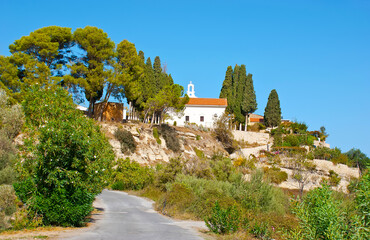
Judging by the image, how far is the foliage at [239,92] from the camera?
208 feet

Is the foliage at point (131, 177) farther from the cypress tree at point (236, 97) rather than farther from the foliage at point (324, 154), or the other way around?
the cypress tree at point (236, 97)

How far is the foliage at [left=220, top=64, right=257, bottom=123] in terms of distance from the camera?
6328cm

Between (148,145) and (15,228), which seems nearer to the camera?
(15,228)

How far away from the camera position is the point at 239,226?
449 inches

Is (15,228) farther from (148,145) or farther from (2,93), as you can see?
(148,145)

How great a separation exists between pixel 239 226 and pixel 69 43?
3742 cm

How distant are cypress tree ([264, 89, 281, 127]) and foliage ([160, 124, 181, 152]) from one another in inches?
946

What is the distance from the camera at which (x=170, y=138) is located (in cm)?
4666

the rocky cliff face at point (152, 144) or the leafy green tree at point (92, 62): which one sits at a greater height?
the leafy green tree at point (92, 62)

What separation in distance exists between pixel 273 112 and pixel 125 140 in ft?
110

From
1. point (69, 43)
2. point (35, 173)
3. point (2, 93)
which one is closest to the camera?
point (35, 173)

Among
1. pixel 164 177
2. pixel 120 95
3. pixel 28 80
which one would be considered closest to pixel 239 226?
pixel 164 177

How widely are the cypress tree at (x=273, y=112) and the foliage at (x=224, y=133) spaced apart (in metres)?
12.6

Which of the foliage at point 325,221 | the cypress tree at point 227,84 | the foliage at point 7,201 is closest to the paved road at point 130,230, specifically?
the foliage at point 7,201
